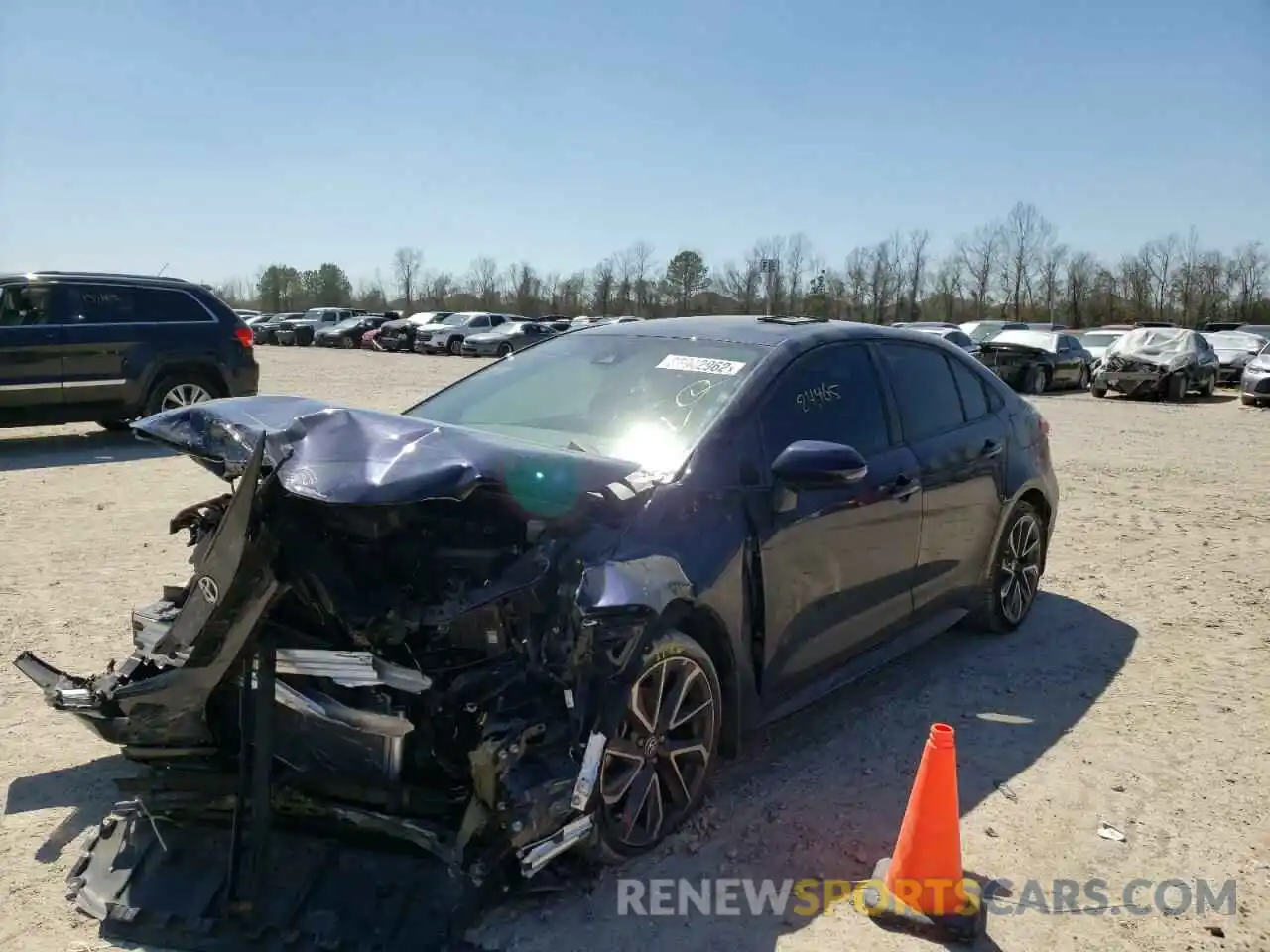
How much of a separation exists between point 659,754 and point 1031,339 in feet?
77.4

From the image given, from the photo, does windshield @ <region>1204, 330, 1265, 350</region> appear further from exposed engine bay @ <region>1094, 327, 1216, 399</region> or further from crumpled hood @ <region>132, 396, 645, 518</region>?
crumpled hood @ <region>132, 396, 645, 518</region>

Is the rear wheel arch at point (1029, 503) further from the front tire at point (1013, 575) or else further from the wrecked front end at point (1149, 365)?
the wrecked front end at point (1149, 365)

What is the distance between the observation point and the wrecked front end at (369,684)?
2.69 m

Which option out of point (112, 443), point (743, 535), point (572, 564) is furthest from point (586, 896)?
point (112, 443)

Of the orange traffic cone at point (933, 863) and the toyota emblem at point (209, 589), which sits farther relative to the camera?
the orange traffic cone at point (933, 863)

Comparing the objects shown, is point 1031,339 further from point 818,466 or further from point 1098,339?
point 818,466

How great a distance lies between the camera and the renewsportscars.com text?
9.79ft

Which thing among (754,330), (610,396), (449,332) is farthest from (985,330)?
(610,396)

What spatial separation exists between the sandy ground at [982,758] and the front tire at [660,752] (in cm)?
13

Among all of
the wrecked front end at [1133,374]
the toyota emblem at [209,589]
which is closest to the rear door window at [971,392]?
the toyota emblem at [209,589]

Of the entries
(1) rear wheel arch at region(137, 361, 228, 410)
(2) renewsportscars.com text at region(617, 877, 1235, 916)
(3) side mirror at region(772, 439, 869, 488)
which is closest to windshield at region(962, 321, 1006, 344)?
(1) rear wheel arch at region(137, 361, 228, 410)

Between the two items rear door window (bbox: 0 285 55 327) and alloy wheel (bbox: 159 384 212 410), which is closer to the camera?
rear door window (bbox: 0 285 55 327)

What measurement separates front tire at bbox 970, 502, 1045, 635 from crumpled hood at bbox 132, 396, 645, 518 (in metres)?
2.94

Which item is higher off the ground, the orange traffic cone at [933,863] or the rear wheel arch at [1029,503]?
the rear wheel arch at [1029,503]
